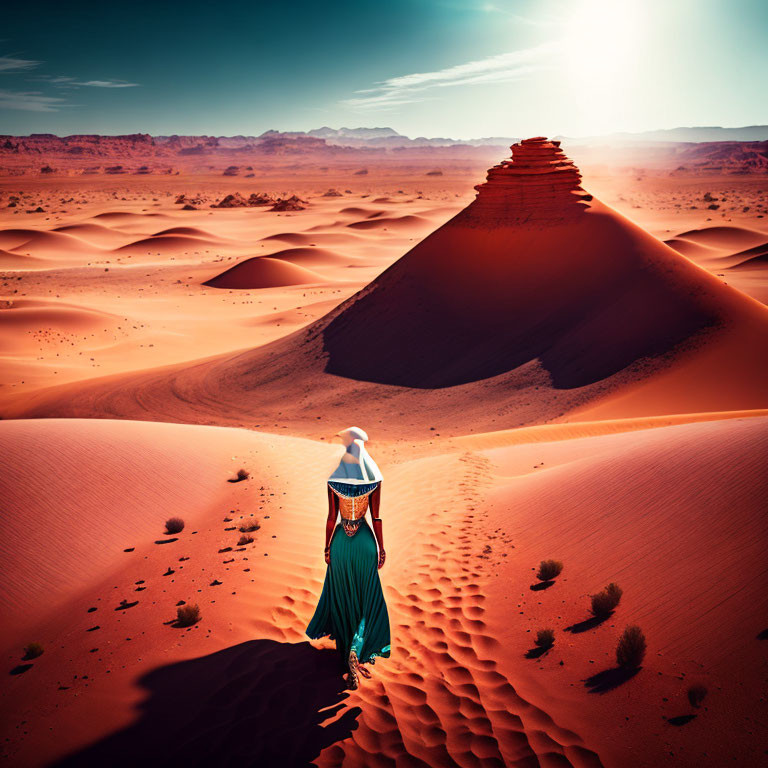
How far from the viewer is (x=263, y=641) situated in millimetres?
5684

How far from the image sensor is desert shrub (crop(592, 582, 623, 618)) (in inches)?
219

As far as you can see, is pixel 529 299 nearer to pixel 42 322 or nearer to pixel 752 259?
pixel 42 322

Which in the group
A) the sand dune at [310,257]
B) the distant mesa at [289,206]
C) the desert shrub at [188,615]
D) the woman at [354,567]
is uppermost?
the distant mesa at [289,206]

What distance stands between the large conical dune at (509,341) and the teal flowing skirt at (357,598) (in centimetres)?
965

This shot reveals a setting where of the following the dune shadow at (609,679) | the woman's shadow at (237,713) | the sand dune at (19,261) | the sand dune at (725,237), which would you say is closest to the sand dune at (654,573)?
the dune shadow at (609,679)

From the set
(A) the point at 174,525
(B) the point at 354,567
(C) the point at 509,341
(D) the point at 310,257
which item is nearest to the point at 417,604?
(B) the point at 354,567

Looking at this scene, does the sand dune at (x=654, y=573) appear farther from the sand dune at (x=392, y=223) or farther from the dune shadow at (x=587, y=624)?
the sand dune at (x=392, y=223)

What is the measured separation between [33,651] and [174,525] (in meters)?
2.42

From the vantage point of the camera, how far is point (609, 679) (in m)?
4.84

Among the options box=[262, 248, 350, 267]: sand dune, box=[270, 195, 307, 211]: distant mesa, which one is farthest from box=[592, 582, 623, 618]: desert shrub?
box=[270, 195, 307, 211]: distant mesa

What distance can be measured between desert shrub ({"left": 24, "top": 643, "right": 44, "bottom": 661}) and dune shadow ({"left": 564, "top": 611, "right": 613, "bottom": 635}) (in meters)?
4.87

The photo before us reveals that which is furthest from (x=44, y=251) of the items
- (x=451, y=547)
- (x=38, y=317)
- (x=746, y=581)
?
(x=746, y=581)

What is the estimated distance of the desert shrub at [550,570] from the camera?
6414 millimetres

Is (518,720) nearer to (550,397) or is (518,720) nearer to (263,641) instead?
(263,641)
